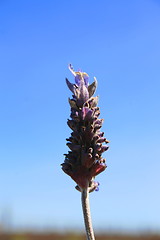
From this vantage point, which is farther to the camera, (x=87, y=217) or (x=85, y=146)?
(x=85, y=146)

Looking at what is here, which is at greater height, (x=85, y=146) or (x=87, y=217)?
(x=85, y=146)

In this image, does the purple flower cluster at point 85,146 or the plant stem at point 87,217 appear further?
the purple flower cluster at point 85,146

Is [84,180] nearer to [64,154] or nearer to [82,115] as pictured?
[64,154]

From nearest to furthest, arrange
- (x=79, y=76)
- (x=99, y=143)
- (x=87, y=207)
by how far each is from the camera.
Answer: (x=87, y=207), (x=99, y=143), (x=79, y=76)

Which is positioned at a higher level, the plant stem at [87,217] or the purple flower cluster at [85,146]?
the purple flower cluster at [85,146]

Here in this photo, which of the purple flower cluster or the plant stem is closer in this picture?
the plant stem

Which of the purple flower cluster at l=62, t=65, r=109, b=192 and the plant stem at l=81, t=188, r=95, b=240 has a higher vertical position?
the purple flower cluster at l=62, t=65, r=109, b=192

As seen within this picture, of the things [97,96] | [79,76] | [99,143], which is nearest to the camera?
[99,143]

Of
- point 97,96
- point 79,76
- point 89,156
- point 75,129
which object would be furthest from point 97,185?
point 79,76
